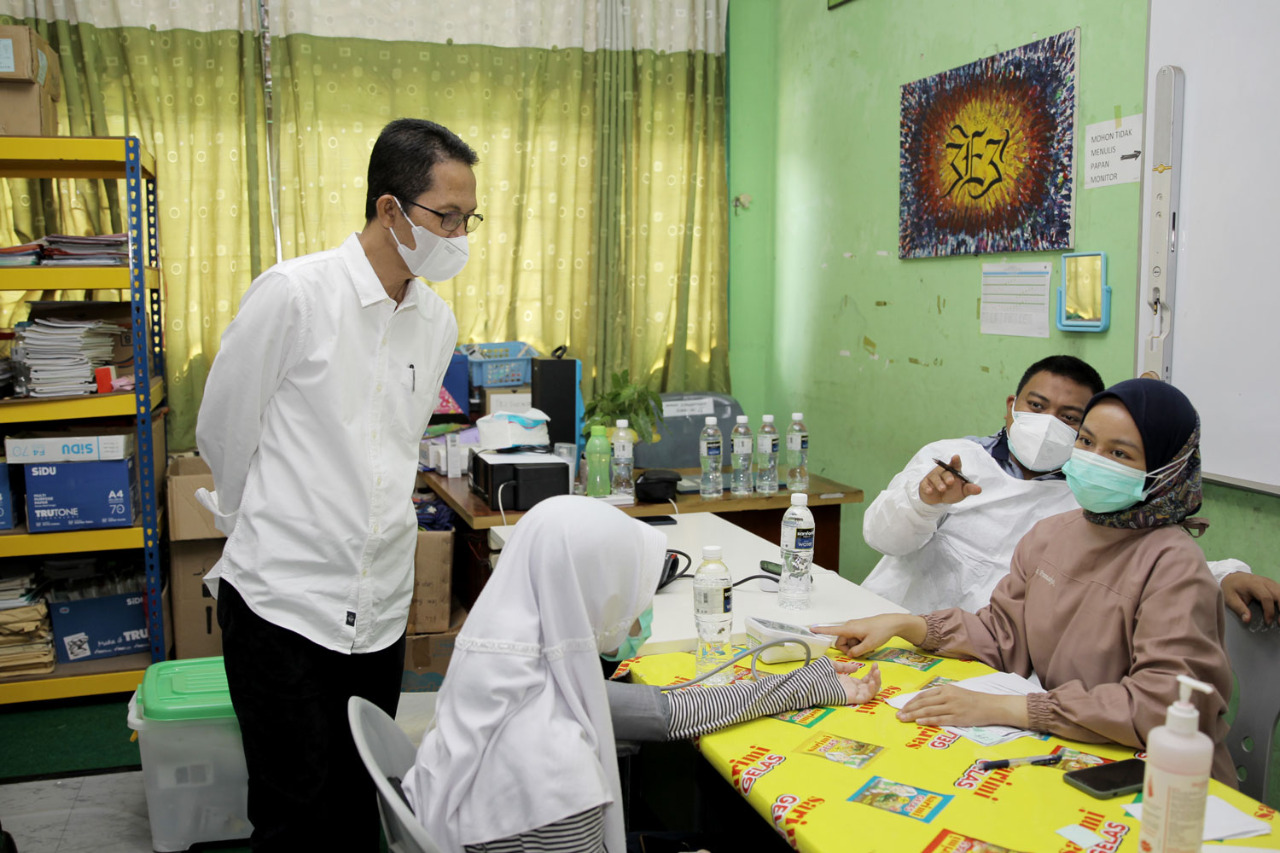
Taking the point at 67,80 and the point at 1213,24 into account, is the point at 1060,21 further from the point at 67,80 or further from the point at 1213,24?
the point at 67,80

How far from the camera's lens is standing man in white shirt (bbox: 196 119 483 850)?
1.80 m

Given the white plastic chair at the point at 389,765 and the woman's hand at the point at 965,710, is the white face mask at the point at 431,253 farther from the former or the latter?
the woman's hand at the point at 965,710

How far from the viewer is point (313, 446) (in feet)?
5.99

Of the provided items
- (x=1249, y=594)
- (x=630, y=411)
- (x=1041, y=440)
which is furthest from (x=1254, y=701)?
(x=630, y=411)

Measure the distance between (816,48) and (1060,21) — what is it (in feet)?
5.16

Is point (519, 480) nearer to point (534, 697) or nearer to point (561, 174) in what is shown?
point (534, 697)

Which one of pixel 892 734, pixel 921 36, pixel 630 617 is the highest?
pixel 921 36

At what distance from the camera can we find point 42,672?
11.3 ft

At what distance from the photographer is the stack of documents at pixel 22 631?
3375 mm

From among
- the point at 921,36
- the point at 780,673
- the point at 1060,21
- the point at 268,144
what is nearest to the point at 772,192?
the point at 921,36

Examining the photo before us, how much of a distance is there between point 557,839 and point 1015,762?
67 cm

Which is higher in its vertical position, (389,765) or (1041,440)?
(1041,440)

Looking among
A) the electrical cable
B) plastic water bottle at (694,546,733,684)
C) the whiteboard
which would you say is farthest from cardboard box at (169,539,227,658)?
the whiteboard

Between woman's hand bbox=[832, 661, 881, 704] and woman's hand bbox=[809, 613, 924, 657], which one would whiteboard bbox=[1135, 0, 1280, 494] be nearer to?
woman's hand bbox=[809, 613, 924, 657]
